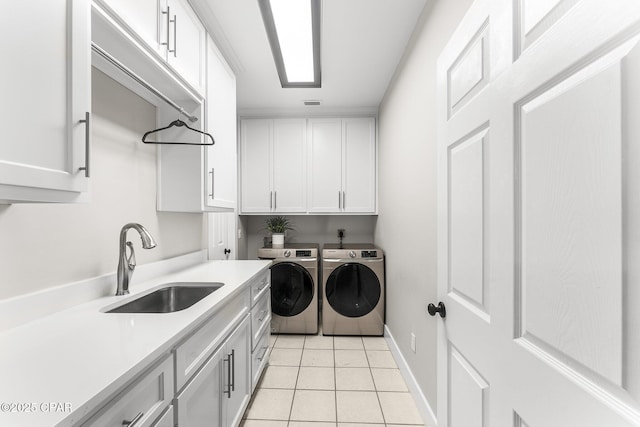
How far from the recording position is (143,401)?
82 cm

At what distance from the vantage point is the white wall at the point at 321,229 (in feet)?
12.8

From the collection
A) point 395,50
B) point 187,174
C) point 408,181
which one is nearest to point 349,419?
point 408,181

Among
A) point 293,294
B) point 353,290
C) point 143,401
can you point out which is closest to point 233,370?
point 143,401

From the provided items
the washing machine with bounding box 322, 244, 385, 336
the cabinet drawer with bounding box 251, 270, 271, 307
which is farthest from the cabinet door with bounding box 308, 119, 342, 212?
the cabinet drawer with bounding box 251, 270, 271, 307

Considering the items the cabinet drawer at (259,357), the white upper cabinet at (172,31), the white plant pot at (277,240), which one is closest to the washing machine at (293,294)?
the white plant pot at (277,240)

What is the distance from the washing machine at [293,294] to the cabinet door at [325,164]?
2.28 ft

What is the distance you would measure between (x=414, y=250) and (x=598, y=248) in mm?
1593

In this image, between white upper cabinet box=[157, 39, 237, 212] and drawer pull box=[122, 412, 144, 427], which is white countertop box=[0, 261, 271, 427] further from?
white upper cabinet box=[157, 39, 237, 212]

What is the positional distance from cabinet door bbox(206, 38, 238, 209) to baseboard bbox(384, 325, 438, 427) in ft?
5.95

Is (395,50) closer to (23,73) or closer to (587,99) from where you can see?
(587,99)

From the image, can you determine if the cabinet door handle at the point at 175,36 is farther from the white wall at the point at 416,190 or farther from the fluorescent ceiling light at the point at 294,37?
the white wall at the point at 416,190

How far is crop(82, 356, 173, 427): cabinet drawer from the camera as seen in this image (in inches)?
27.3

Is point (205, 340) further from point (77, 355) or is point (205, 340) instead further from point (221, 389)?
point (77, 355)

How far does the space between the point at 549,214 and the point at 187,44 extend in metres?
1.91
